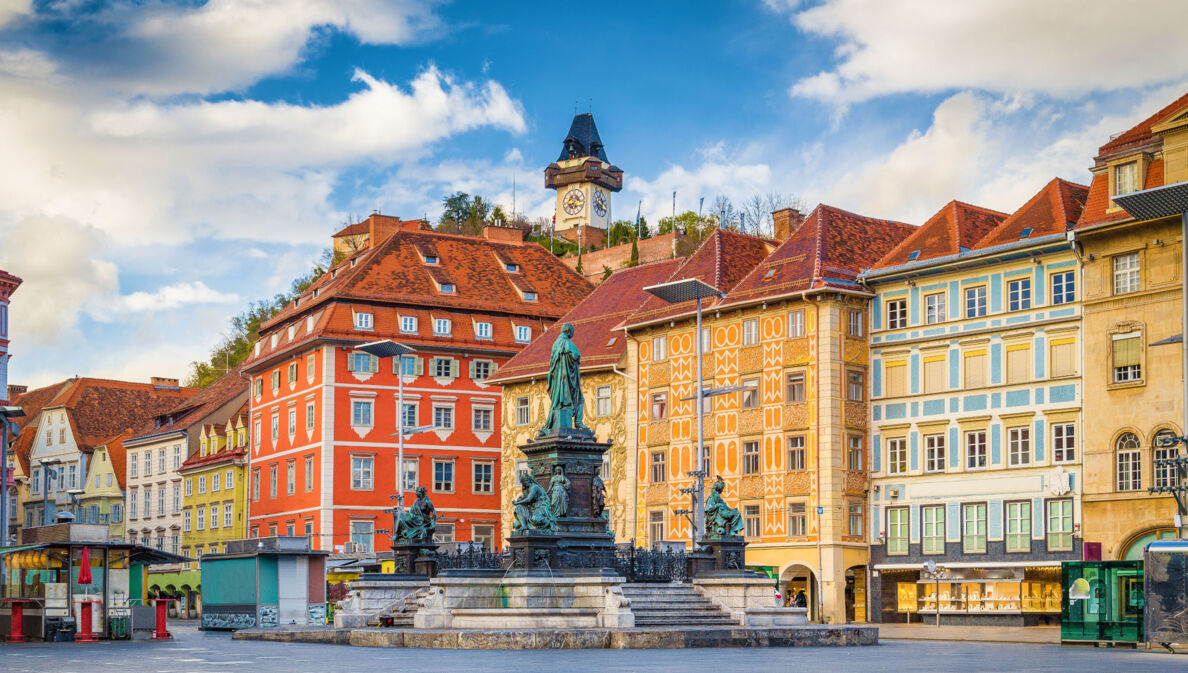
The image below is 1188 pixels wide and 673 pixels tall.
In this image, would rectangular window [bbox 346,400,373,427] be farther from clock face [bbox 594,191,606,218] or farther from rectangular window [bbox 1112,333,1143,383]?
clock face [bbox 594,191,606,218]

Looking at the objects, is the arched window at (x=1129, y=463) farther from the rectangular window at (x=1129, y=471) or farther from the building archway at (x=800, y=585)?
the building archway at (x=800, y=585)

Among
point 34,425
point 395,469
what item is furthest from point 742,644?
point 34,425

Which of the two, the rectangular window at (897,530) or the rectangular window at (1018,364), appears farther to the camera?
the rectangular window at (897,530)

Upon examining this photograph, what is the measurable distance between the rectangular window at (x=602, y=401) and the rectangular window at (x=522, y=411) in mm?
4076

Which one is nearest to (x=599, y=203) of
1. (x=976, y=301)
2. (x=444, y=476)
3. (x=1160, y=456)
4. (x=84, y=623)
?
(x=444, y=476)

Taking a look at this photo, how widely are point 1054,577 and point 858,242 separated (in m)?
16.1

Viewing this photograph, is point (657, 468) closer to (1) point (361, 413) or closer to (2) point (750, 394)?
(2) point (750, 394)

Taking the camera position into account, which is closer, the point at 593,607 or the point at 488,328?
the point at 593,607

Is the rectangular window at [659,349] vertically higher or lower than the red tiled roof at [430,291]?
lower

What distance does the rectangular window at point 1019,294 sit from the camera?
56562mm

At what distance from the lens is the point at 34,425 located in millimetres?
117312

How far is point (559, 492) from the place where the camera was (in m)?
37.5

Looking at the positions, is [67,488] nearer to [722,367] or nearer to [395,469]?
[395,469]

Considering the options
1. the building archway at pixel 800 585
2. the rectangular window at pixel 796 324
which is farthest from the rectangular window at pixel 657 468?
the rectangular window at pixel 796 324
